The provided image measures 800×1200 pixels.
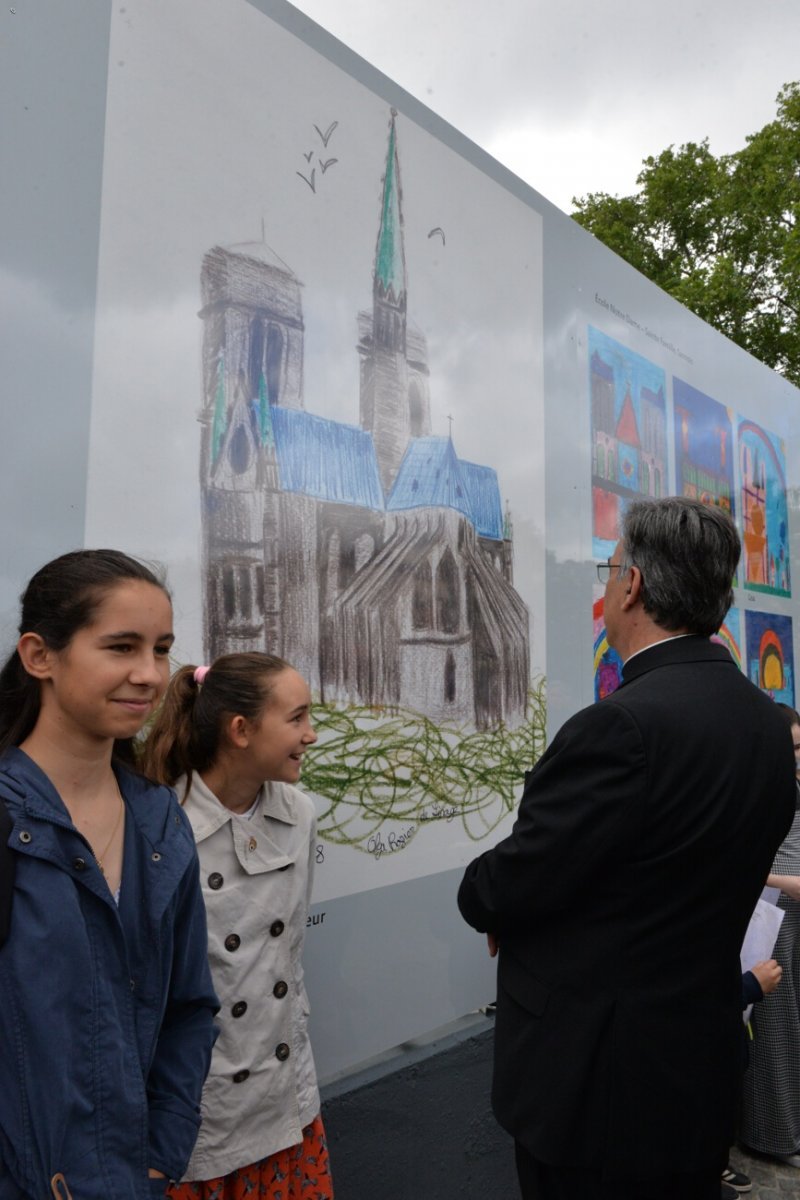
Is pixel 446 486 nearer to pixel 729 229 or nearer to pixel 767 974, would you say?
pixel 767 974

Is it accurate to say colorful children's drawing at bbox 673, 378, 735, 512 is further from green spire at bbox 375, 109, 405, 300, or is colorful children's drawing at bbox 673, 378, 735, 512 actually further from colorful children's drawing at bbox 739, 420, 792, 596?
green spire at bbox 375, 109, 405, 300

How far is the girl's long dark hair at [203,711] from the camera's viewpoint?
1960 millimetres

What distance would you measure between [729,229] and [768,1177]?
17.2 m

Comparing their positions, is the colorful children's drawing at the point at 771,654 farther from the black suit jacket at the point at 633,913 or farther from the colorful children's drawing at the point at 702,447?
the black suit jacket at the point at 633,913

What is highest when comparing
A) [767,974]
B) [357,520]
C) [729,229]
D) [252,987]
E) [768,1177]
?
[729,229]

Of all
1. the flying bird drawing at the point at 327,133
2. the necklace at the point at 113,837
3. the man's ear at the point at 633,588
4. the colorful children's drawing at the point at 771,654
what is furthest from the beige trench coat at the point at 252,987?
the colorful children's drawing at the point at 771,654

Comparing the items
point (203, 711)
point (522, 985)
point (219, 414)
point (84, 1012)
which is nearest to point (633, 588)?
point (522, 985)

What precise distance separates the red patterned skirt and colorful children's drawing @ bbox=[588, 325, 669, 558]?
2359 millimetres

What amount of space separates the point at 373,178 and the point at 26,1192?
250 centimetres

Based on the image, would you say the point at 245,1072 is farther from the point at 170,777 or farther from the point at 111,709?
the point at 111,709

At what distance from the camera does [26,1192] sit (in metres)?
1.20

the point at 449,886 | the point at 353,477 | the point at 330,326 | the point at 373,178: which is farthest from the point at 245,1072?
the point at 373,178

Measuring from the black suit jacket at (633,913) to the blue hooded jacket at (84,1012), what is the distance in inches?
25.6

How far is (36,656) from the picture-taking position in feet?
4.53
